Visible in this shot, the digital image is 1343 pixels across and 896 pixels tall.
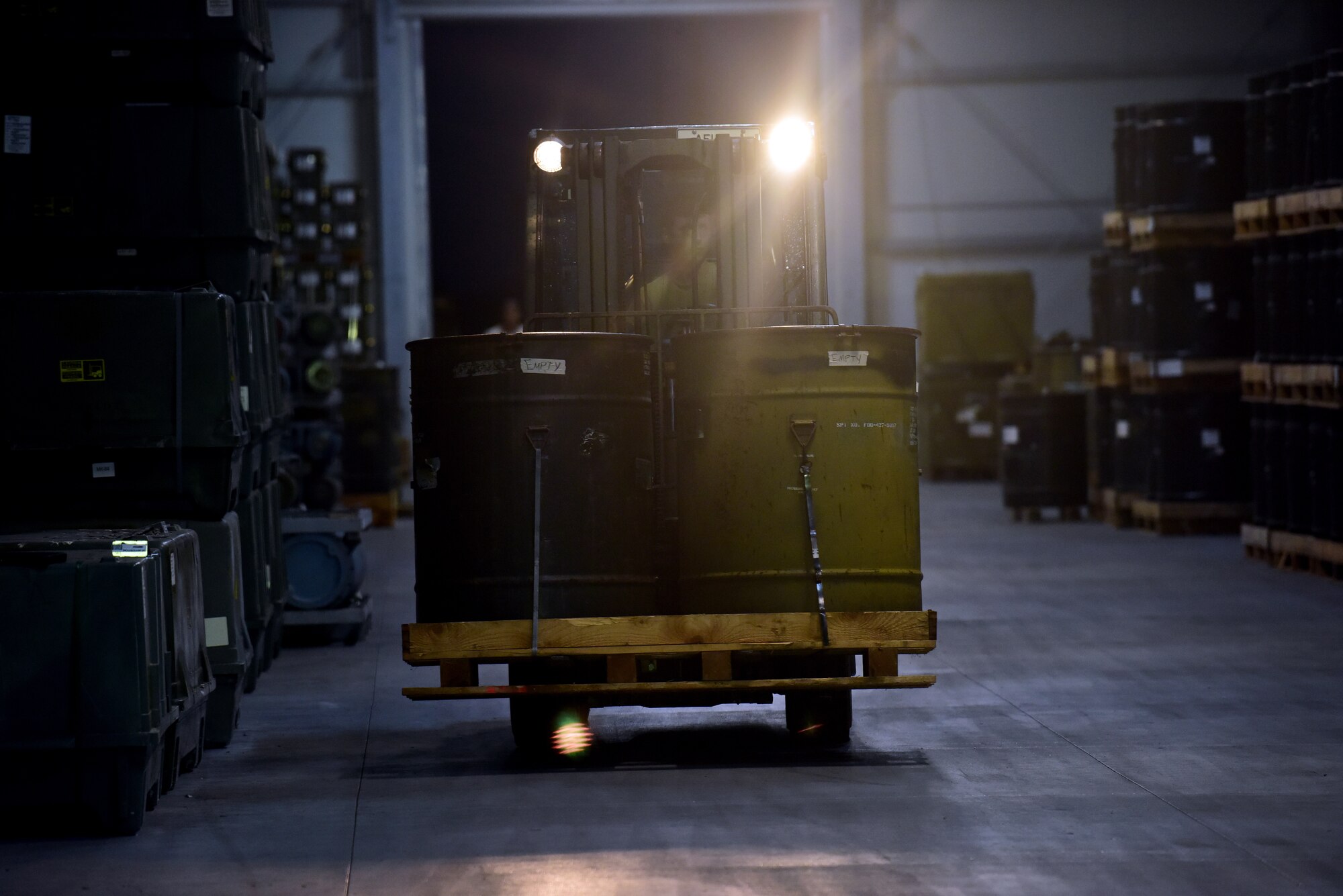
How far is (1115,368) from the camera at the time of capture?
15.2 meters

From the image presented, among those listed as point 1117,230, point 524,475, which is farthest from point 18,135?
point 1117,230

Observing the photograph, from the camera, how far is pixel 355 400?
17719 millimetres

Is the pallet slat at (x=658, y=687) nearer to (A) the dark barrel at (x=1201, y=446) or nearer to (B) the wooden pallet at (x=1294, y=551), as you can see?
(B) the wooden pallet at (x=1294, y=551)

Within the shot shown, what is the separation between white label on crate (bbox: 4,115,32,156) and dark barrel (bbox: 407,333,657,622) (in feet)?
8.22

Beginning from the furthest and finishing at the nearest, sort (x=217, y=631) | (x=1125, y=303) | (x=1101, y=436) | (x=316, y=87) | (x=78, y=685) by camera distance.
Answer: (x=316, y=87) < (x=1101, y=436) < (x=1125, y=303) < (x=217, y=631) < (x=78, y=685)

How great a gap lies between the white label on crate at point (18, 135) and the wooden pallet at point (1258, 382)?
8345mm

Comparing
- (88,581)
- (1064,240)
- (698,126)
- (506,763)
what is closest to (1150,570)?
(698,126)

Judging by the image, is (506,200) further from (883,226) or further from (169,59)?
(169,59)

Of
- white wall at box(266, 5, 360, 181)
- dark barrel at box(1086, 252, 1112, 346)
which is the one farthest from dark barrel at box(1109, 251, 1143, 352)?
white wall at box(266, 5, 360, 181)

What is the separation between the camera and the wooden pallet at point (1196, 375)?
1443 centimetres

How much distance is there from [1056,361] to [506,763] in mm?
13658

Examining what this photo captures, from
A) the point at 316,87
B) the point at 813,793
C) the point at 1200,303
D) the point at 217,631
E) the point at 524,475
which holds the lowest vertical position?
the point at 813,793

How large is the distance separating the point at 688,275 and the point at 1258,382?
6.63 meters

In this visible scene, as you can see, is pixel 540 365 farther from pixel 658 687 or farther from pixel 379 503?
pixel 379 503
